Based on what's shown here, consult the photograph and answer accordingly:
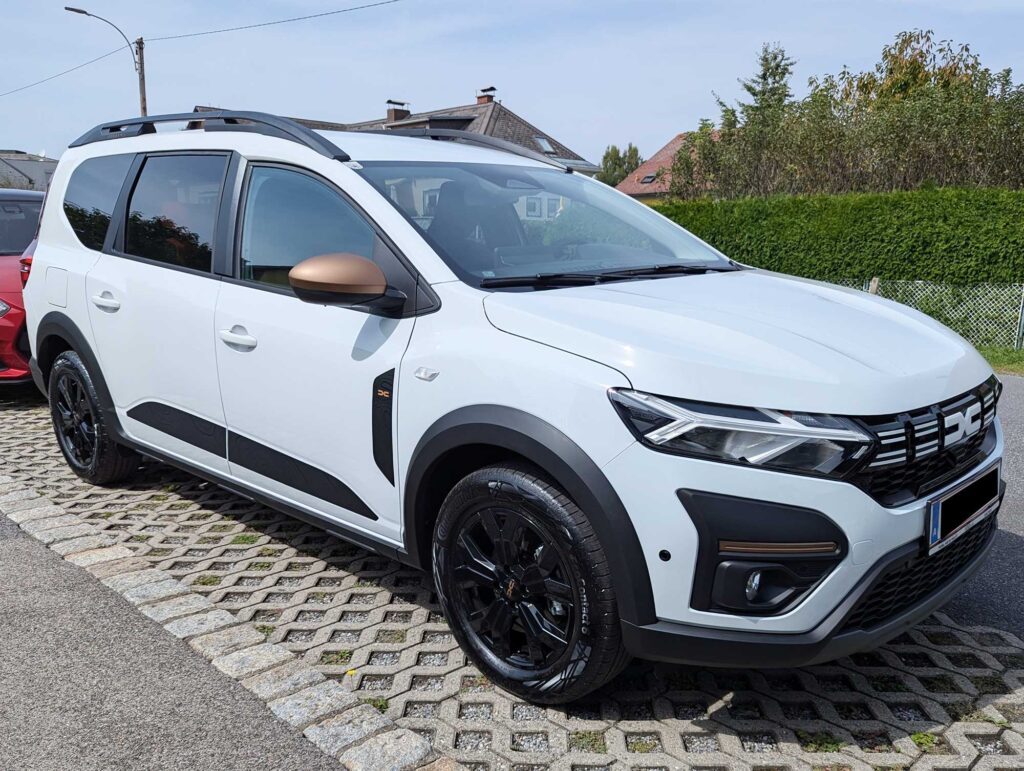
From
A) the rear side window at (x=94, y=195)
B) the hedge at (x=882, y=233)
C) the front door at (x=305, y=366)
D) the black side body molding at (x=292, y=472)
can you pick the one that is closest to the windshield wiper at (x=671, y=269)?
the front door at (x=305, y=366)

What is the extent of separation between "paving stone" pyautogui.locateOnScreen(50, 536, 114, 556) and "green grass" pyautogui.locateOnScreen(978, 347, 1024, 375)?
30.6 ft

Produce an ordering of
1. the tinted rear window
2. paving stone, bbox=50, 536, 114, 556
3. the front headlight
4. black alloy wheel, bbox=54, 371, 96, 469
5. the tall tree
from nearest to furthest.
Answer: the front headlight
paving stone, bbox=50, 536, 114, 556
black alloy wheel, bbox=54, 371, 96, 469
the tinted rear window
the tall tree

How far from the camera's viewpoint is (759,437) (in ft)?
7.38

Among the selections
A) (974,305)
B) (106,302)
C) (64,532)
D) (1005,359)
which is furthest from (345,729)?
(974,305)

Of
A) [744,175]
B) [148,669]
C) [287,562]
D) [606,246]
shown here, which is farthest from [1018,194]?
[148,669]

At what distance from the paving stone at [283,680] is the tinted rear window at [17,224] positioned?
6223mm

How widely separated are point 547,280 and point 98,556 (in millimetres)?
2461

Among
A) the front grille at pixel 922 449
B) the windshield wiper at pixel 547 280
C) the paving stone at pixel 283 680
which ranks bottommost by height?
the paving stone at pixel 283 680

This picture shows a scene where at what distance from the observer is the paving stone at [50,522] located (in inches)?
169

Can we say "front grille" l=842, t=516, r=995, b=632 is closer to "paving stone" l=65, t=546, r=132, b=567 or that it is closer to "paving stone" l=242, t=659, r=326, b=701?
"paving stone" l=242, t=659, r=326, b=701

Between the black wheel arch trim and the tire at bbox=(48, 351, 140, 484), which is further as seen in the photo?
the tire at bbox=(48, 351, 140, 484)

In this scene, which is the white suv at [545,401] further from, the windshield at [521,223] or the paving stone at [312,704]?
the paving stone at [312,704]

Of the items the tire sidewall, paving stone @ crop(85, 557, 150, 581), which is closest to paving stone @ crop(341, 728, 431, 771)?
the tire sidewall

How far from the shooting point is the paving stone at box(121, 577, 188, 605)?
11.5ft
